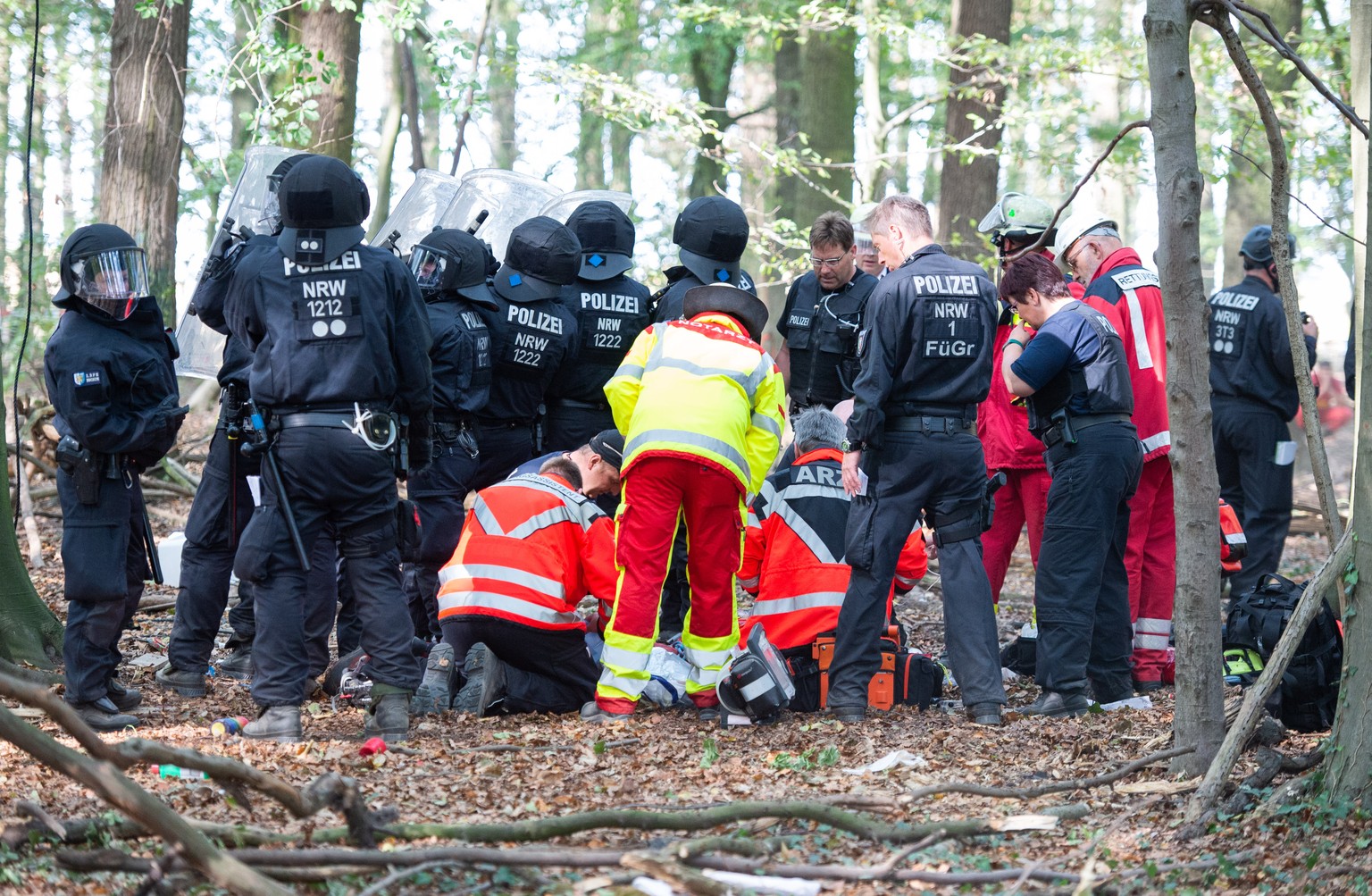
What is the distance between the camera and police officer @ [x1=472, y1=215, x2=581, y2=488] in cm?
662

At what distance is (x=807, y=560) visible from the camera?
5.88 metres

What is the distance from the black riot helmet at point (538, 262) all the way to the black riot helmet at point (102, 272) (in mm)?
1899

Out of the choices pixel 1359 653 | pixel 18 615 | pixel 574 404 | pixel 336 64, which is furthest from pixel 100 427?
pixel 336 64

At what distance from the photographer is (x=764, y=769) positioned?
4.68m

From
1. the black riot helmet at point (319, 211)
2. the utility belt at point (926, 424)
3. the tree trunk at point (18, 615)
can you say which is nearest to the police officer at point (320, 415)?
the black riot helmet at point (319, 211)

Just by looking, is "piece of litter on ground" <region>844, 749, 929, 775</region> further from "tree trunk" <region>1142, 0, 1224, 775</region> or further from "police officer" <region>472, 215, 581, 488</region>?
"police officer" <region>472, 215, 581, 488</region>

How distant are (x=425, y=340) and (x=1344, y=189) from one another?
24.7 metres

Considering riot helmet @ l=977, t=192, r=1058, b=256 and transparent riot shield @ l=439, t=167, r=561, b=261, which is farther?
transparent riot shield @ l=439, t=167, r=561, b=261

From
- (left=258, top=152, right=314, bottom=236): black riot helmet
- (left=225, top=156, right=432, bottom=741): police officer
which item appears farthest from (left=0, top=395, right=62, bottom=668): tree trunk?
(left=225, top=156, right=432, bottom=741): police officer

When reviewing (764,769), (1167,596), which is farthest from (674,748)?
(1167,596)

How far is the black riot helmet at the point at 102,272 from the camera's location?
17.0ft

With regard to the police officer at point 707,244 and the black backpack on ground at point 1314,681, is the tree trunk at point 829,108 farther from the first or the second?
the black backpack on ground at point 1314,681

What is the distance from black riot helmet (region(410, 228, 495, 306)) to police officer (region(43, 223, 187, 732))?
5.15ft

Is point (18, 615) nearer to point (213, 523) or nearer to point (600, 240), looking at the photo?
point (213, 523)
